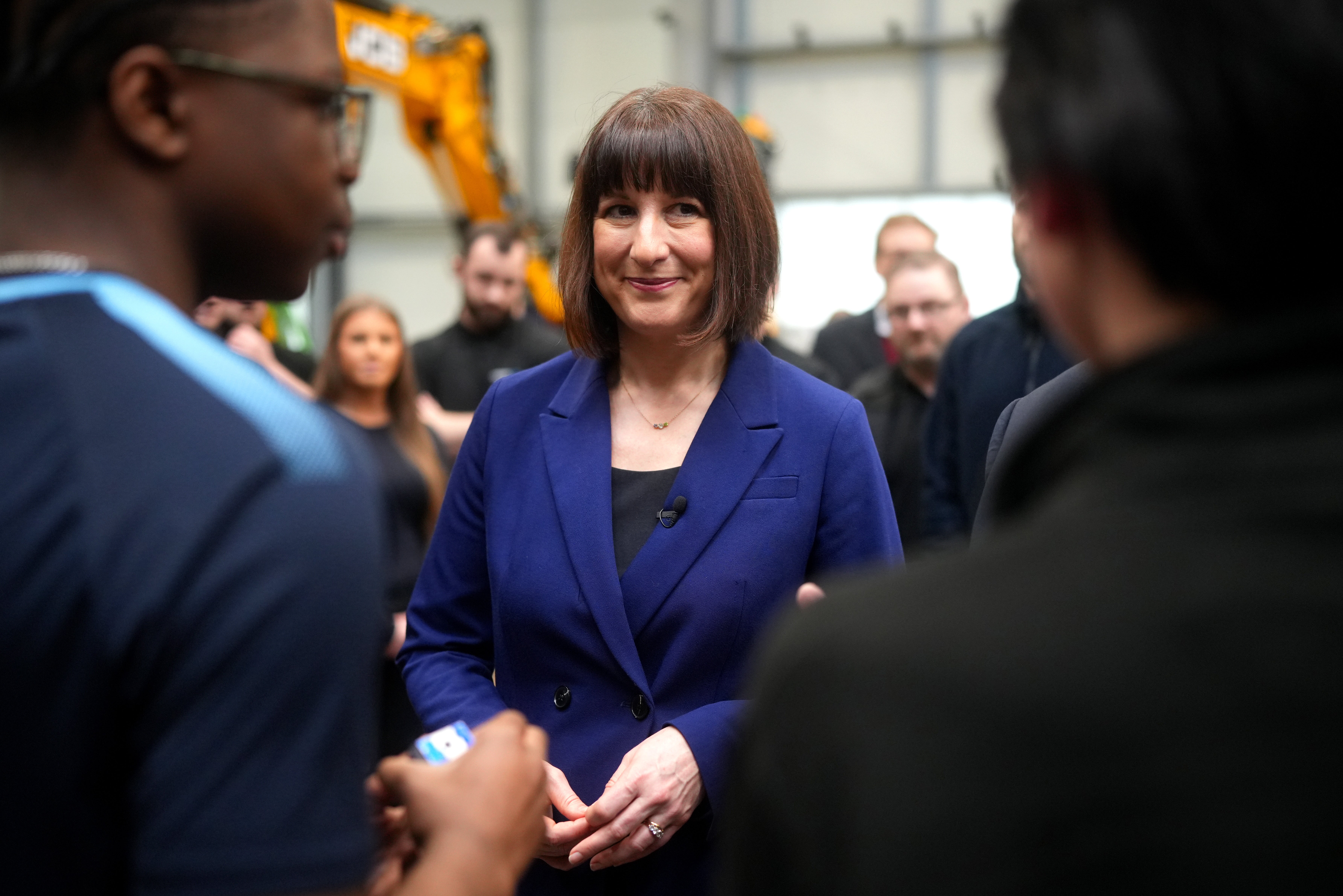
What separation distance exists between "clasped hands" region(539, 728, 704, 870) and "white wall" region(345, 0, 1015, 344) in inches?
381

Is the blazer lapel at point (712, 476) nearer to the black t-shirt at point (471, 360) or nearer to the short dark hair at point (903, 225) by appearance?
the short dark hair at point (903, 225)

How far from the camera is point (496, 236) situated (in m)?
5.62

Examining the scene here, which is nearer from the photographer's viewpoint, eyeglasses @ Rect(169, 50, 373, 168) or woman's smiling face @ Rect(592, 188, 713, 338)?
eyeglasses @ Rect(169, 50, 373, 168)

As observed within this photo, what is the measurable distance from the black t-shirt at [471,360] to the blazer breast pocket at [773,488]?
371cm

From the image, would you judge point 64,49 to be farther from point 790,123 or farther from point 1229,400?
point 790,123

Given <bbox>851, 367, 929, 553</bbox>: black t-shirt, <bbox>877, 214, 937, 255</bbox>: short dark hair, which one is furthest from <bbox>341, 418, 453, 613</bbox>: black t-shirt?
<bbox>877, 214, 937, 255</bbox>: short dark hair

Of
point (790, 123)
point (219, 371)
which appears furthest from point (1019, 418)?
point (790, 123)

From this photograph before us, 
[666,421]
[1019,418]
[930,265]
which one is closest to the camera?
[666,421]

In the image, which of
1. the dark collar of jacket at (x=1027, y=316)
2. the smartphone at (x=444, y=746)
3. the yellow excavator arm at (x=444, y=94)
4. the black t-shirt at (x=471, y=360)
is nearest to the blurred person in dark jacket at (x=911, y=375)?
the dark collar of jacket at (x=1027, y=316)

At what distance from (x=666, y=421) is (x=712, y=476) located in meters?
0.16

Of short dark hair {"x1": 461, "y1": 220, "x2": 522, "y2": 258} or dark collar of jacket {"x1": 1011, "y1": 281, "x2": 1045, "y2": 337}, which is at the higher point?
short dark hair {"x1": 461, "y1": 220, "x2": 522, "y2": 258}

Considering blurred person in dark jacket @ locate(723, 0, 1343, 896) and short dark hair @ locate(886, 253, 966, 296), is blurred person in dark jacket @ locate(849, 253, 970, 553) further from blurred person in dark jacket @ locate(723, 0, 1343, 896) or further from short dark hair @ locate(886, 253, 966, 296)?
blurred person in dark jacket @ locate(723, 0, 1343, 896)

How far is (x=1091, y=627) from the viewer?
69 cm

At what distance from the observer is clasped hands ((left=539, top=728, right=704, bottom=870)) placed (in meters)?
1.76
